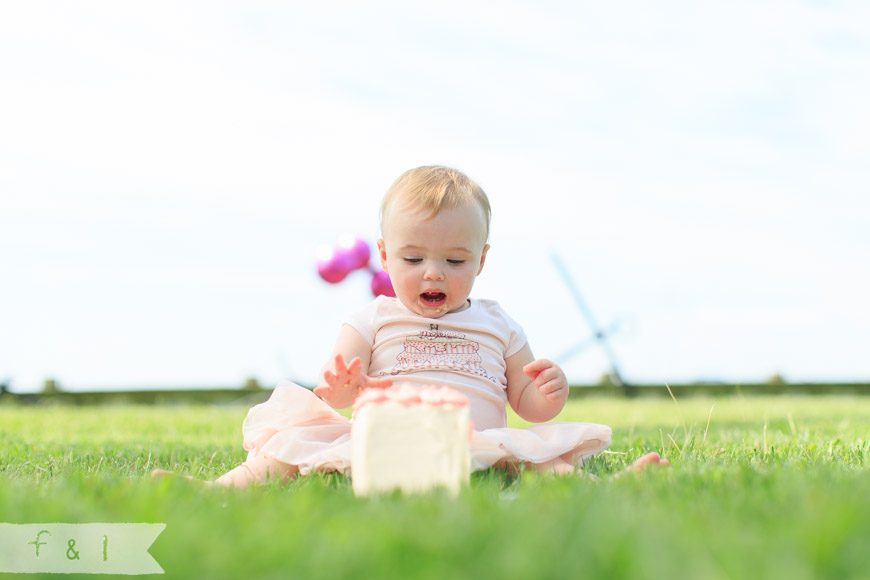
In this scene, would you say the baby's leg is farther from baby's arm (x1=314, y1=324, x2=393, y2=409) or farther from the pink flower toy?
the pink flower toy

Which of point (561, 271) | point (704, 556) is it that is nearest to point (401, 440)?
point (704, 556)

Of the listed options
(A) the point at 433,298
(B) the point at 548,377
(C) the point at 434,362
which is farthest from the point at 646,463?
(A) the point at 433,298

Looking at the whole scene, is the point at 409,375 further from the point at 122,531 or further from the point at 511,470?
the point at 122,531

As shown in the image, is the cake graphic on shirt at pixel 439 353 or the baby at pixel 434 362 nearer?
the baby at pixel 434 362

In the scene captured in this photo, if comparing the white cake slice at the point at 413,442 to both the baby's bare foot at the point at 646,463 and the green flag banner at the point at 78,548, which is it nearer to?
the green flag banner at the point at 78,548

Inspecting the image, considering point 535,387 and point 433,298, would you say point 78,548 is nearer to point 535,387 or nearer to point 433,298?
point 433,298

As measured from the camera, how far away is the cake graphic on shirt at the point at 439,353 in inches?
106

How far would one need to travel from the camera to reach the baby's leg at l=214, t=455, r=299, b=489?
7.51 ft

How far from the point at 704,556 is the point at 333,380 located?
1.33m


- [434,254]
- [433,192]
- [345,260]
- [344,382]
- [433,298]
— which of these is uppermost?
[345,260]

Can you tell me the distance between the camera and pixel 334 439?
2580mm

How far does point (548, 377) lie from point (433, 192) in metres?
0.70

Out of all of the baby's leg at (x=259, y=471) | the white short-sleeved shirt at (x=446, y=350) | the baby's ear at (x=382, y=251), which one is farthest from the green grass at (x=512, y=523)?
the baby's ear at (x=382, y=251)

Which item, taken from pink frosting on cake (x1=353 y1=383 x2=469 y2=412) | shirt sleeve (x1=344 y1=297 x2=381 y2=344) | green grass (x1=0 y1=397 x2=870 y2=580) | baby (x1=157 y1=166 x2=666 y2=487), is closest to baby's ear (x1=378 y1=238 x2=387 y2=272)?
baby (x1=157 y1=166 x2=666 y2=487)
